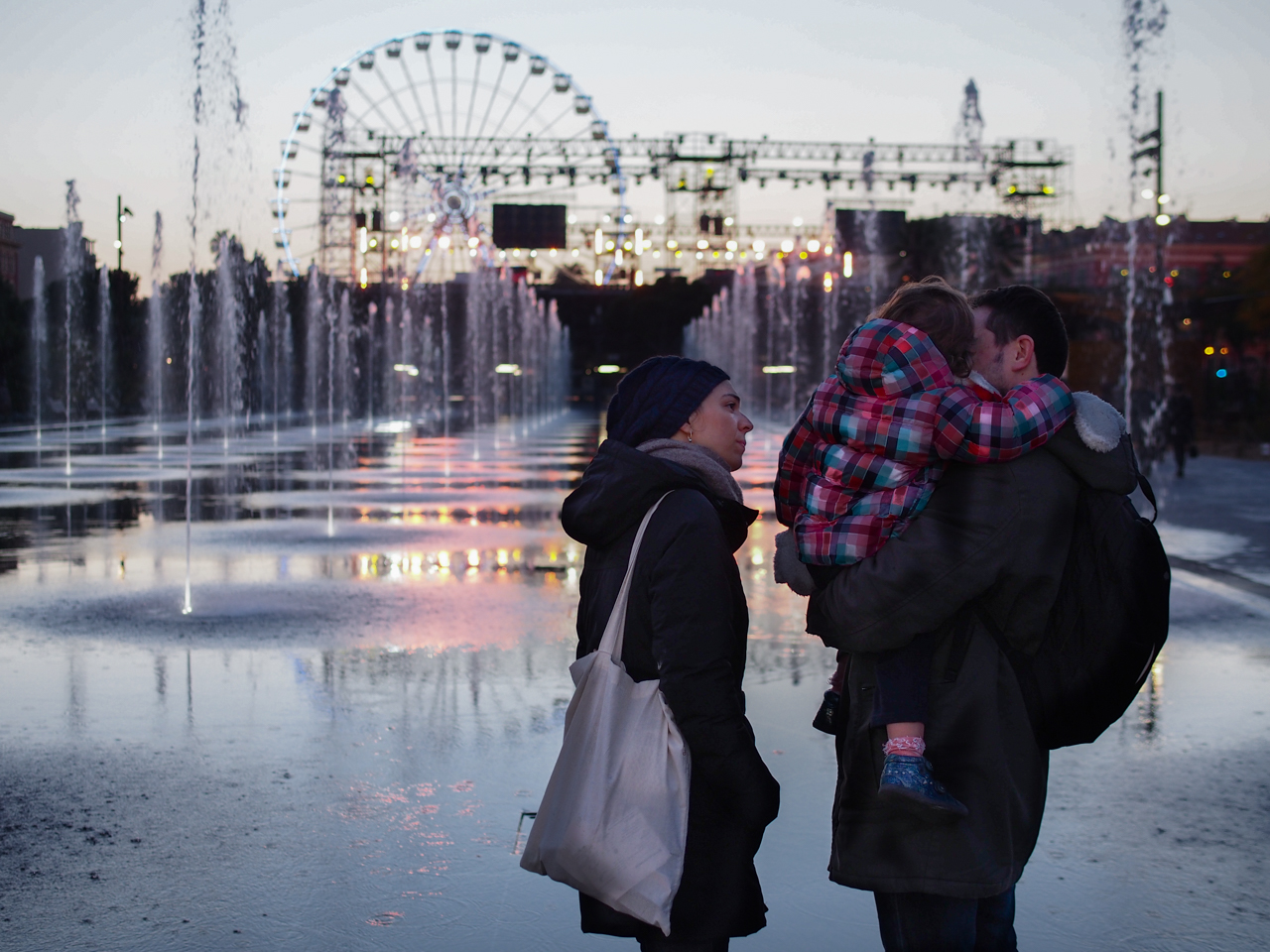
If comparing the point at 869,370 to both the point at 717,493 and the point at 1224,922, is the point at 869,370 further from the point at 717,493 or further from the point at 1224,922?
the point at 1224,922

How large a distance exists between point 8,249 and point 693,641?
85.7 meters

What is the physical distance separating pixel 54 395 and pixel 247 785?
1876 inches

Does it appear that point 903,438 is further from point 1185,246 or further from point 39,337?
point 1185,246

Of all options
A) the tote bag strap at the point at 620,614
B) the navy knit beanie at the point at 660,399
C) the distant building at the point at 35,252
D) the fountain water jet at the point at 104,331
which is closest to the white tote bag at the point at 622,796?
the tote bag strap at the point at 620,614

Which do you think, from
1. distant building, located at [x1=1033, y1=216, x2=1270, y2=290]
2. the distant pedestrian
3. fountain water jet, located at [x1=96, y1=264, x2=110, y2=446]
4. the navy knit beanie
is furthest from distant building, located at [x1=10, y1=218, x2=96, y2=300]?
the navy knit beanie

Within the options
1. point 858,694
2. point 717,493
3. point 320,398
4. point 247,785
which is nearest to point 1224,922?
point 858,694

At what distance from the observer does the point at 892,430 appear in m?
2.37

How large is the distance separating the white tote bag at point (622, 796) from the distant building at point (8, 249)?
82.5 m

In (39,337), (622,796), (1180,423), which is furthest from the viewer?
(39,337)

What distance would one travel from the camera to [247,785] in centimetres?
471

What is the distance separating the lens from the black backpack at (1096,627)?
2.31 m

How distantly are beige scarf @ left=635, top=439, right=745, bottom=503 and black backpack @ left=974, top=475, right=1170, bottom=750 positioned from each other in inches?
22.8

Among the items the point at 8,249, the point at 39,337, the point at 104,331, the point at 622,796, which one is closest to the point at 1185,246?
the point at 8,249

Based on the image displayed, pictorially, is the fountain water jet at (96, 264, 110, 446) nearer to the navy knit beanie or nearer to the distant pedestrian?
the distant pedestrian
